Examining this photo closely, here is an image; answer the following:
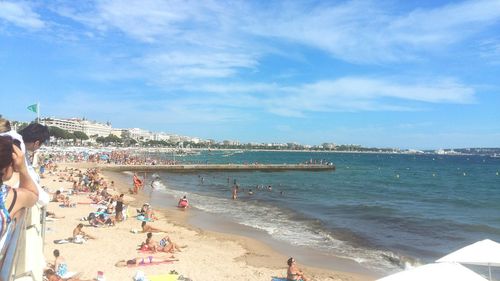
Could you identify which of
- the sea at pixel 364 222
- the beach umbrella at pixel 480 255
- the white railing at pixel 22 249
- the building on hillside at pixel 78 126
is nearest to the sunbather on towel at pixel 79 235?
the sea at pixel 364 222

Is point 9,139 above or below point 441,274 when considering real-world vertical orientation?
above

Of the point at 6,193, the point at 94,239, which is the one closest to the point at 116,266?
the point at 94,239

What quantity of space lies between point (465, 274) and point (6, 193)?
5.95 metres

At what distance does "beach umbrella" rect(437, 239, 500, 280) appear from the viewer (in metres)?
8.59

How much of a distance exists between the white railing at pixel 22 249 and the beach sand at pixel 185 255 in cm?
749

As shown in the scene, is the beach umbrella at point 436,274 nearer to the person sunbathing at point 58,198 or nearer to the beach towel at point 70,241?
the beach towel at point 70,241

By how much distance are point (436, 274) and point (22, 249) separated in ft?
16.9

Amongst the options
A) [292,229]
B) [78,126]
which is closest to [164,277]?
[292,229]

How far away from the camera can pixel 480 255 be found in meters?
8.83

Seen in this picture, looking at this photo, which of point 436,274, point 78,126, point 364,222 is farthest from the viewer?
point 78,126

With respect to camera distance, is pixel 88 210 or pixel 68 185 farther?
pixel 68 185

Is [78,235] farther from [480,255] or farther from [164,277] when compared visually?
[480,255]

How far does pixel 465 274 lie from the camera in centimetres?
629

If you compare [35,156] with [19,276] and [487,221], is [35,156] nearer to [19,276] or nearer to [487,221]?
[19,276]
